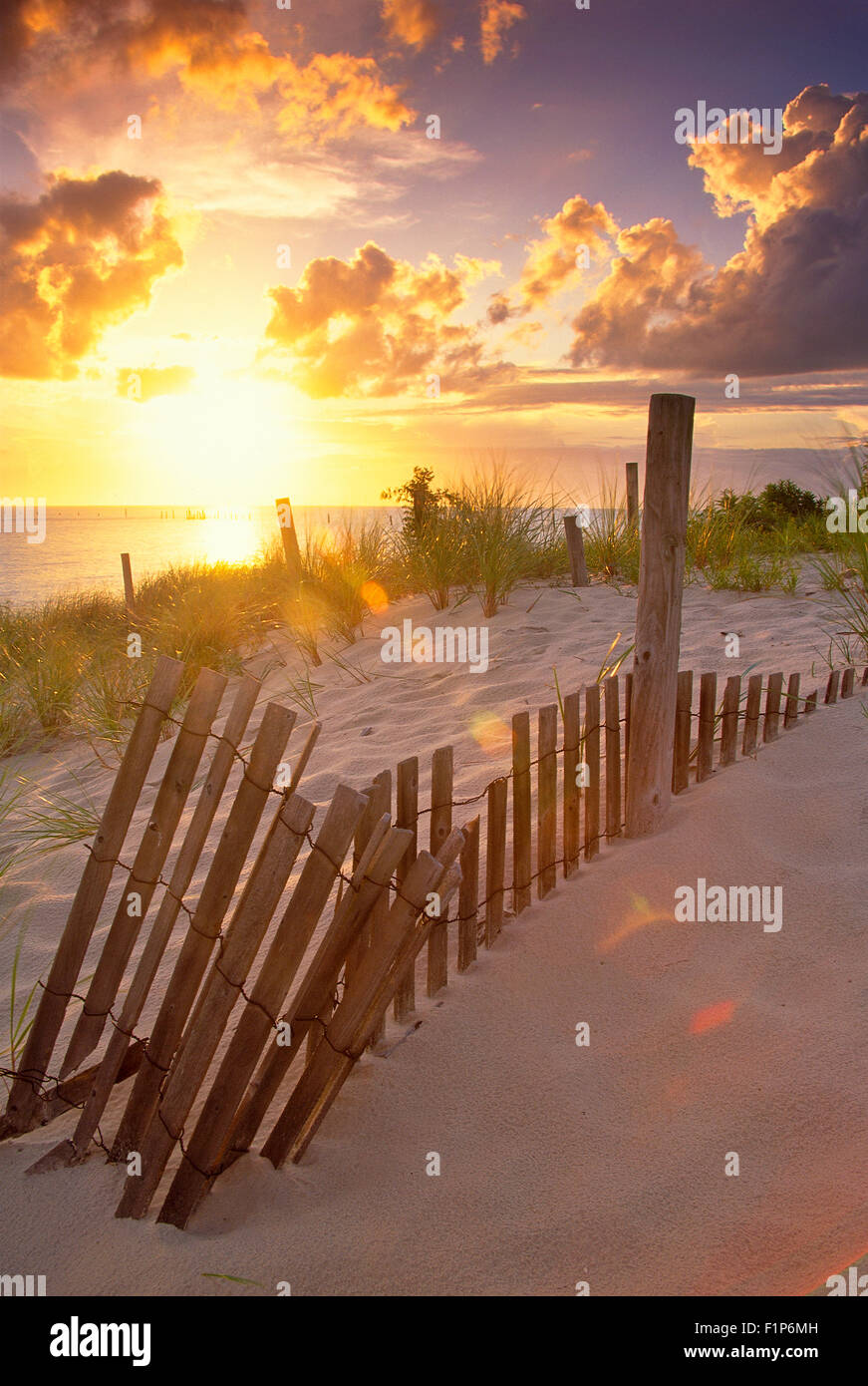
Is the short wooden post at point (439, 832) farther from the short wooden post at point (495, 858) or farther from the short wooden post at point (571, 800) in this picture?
the short wooden post at point (571, 800)

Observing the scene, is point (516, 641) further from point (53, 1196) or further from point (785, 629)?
point (53, 1196)

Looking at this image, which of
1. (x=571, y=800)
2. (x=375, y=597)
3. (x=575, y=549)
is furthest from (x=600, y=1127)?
(x=375, y=597)

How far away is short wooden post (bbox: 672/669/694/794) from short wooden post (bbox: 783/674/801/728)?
79 centimetres

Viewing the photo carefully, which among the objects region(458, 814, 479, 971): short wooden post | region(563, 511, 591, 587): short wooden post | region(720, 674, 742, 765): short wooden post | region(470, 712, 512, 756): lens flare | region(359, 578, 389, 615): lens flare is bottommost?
region(458, 814, 479, 971): short wooden post

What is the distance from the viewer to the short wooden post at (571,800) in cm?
316

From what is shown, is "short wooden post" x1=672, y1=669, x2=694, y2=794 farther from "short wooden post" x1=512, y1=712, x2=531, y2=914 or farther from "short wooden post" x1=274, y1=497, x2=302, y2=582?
"short wooden post" x1=274, y1=497, x2=302, y2=582

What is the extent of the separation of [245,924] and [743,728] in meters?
2.75

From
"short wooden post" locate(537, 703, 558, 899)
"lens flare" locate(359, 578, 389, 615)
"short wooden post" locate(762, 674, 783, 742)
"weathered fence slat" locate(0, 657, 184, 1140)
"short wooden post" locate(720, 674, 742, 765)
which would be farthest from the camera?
"lens flare" locate(359, 578, 389, 615)

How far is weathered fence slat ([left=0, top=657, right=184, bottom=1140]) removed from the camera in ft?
7.54

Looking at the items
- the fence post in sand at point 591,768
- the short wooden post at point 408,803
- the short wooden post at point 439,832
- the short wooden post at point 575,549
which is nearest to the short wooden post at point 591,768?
the fence post in sand at point 591,768

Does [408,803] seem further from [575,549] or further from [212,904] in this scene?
[575,549]

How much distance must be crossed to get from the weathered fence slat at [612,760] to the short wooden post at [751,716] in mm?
902

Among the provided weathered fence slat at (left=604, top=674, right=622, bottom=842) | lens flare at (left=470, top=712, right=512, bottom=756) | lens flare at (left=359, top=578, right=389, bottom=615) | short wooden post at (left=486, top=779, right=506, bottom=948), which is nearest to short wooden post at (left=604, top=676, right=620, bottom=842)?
weathered fence slat at (left=604, top=674, right=622, bottom=842)
